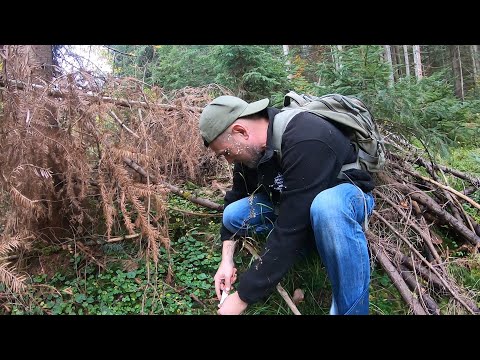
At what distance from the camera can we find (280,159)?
6.06 ft

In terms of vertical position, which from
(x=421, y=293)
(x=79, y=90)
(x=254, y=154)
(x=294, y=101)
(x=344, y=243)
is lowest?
(x=421, y=293)

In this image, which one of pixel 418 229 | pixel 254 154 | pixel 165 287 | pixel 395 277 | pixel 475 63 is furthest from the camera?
pixel 475 63

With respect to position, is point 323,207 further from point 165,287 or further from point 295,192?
point 165,287

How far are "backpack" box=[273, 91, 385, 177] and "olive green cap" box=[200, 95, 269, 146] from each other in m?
0.19

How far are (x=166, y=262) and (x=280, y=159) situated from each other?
1397mm

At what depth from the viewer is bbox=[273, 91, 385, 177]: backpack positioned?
6.16 ft

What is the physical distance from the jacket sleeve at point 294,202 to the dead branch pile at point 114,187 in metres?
0.78

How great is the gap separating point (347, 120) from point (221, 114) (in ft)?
2.37

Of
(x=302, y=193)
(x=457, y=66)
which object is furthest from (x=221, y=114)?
(x=457, y=66)

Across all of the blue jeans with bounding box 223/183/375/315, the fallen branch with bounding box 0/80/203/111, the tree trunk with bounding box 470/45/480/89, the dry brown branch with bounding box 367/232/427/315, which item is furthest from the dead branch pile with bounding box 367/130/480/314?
the tree trunk with bounding box 470/45/480/89

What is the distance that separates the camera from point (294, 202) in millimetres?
1712

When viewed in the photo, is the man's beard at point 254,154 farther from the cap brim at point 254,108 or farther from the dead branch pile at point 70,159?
the dead branch pile at point 70,159

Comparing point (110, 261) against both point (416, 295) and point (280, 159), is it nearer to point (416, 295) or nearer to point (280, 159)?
point (280, 159)

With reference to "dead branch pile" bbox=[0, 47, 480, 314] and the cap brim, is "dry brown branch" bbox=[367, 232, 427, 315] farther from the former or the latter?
the cap brim
